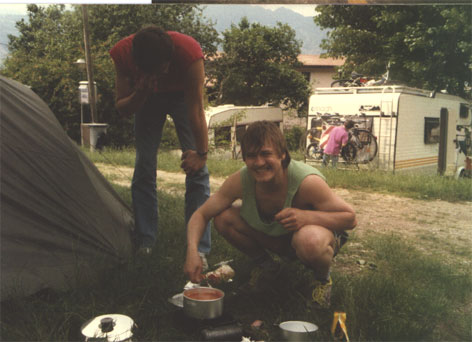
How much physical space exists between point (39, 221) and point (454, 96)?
7.67 ft

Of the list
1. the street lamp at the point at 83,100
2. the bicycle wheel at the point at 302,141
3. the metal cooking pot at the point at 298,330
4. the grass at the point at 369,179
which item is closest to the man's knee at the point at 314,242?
the metal cooking pot at the point at 298,330

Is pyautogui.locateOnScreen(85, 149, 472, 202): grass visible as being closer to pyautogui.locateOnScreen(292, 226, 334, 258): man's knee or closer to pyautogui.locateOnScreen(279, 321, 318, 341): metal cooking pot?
pyautogui.locateOnScreen(292, 226, 334, 258): man's knee

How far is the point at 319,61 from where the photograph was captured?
250 cm

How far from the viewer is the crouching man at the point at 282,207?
177cm

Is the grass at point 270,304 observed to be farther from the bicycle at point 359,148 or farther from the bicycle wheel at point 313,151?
the bicycle at point 359,148

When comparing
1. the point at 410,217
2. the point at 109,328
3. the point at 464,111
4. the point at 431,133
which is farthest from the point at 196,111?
the point at 410,217

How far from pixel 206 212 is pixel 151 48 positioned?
78 cm

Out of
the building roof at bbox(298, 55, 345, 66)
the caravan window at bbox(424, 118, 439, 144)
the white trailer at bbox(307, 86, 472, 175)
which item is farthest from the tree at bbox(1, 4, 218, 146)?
the caravan window at bbox(424, 118, 439, 144)

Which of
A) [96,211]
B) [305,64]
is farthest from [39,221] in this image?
[305,64]

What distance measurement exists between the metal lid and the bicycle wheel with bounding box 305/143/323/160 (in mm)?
1336

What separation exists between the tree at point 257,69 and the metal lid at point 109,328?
124 centimetres

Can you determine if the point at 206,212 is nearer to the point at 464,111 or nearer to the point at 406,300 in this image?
the point at 406,300

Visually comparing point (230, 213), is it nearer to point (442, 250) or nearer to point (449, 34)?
point (449, 34)

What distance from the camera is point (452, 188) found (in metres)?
3.44
